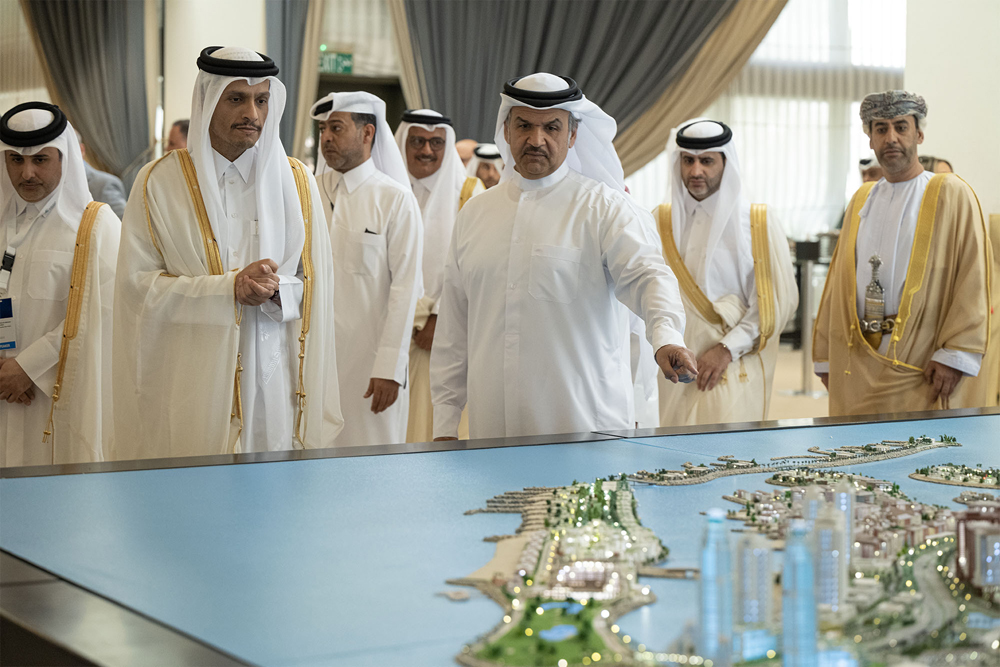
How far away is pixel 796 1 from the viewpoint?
10.1 m

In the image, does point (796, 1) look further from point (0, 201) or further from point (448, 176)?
point (0, 201)

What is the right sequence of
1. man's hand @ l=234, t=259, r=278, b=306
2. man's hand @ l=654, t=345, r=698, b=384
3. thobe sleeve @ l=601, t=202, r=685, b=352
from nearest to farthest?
1. man's hand @ l=654, t=345, r=698, b=384
2. thobe sleeve @ l=601, t=202, r=685, b=352
3. man's hand @ l=234, t=259, r=278, b=306

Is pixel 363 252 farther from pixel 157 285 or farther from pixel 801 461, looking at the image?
pixel 801 461

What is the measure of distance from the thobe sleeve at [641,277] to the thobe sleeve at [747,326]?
4.55 ft

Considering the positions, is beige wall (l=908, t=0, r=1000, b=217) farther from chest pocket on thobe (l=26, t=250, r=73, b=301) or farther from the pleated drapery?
chest pocket on thobe (l=26, t=250, r=73, b=301)

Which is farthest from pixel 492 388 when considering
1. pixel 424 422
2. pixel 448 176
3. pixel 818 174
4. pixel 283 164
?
pixel 818 174

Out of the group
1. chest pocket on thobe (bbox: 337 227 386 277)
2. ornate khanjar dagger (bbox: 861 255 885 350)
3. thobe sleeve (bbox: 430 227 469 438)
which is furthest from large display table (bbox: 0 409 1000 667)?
chest pocket on thobe (bbox: 337 227 386 277)

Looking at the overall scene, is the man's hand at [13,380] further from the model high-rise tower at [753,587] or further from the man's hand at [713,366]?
the model high-rise tower at [753,587]

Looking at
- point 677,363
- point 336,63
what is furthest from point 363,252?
point 336,63

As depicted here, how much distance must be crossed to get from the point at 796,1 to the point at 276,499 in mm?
9423

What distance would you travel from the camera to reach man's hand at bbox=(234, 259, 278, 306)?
2.91 metres

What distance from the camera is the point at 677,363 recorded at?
100 inches

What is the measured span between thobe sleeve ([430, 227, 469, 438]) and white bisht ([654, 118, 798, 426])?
1415 mm

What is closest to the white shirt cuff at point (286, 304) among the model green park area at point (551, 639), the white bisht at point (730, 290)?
the white bisht at point (730, 290)
